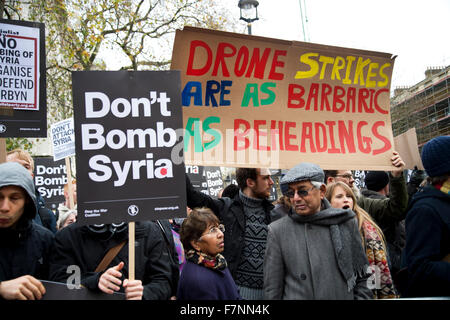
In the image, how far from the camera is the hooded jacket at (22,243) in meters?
2.59

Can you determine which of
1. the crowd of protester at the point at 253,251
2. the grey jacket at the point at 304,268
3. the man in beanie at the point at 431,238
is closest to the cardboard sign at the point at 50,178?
the crowd of protester at the point at 253,251

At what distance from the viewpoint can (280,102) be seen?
158 inches

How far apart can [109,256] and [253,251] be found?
1374 millimetres

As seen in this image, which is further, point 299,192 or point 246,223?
point 246,223

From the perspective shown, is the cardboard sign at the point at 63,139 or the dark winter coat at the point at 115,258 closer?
the dark winter coat at the point at 115,258

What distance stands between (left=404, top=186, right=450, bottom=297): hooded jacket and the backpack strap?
6.03 ft

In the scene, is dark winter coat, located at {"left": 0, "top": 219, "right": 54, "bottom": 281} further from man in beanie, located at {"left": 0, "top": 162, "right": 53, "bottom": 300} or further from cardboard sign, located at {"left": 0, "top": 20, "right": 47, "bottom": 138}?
cardboard sign, located at {"left": 0, "top": 20, "right": 47, "bottom": 138}

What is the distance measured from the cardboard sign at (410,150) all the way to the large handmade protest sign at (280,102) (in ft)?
2.23

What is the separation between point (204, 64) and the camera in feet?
12.5

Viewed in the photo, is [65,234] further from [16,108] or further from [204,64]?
[204,64]

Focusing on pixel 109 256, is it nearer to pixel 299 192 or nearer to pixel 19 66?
pixel 299 192

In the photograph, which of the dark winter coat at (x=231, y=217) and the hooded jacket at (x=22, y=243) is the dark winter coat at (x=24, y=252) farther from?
the dark winter coat at (x=231, y=217)

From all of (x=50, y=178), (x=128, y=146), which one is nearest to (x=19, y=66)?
(x=128, y=146)
